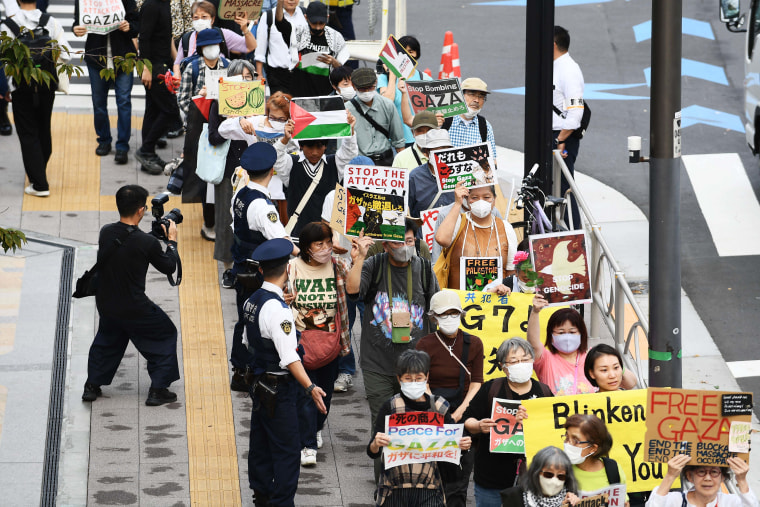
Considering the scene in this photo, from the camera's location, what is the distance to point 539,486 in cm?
662

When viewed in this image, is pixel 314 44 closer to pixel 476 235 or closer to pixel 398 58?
pixel 398 58

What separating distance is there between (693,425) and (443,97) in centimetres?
561

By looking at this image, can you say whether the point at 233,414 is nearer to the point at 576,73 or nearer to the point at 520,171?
the point at 576,73

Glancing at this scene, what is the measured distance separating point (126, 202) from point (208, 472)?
2208 millimetres

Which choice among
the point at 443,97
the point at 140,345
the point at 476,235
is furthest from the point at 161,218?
the point at 443,97

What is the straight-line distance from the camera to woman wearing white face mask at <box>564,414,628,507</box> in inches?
270

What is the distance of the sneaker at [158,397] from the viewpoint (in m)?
10.1

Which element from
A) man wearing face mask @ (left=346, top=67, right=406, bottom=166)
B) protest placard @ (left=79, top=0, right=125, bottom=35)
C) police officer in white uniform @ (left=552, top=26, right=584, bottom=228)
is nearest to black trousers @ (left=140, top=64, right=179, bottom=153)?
protest placard @ (left=79, top=0, right=125, bottom=35)

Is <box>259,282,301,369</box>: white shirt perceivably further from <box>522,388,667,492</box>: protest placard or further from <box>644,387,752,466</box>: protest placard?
<box>644,387,752,466</box>: protest placard

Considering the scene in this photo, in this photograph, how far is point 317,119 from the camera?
420 inches

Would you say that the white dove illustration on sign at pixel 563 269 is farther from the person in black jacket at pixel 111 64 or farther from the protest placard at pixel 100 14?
the protest placard at pixel 100 14

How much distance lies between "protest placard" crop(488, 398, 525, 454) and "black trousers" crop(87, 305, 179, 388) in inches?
134

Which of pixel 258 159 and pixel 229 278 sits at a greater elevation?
pixel 258 159

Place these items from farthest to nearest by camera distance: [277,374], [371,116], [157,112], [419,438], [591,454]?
1. [157,112]
2. [371,116]
3. [277,374]
4. [419,438]
5. [591,454]
